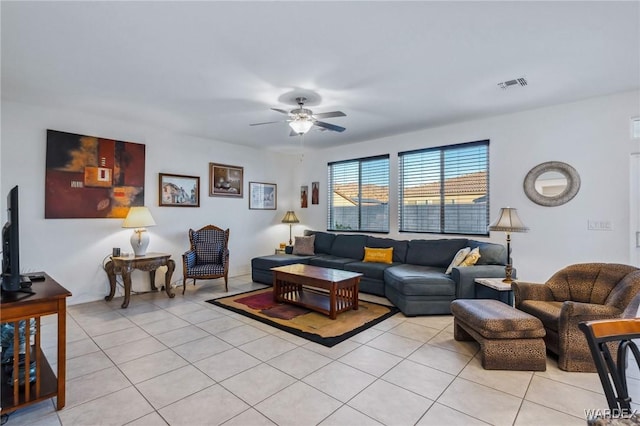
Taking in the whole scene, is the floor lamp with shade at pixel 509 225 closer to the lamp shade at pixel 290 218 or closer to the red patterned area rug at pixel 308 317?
the red patterned area rug at pixel 308 317

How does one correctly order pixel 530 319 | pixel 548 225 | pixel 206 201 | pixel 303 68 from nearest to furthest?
pixel 530 319, pixel 303 68, pixel 548 225, pixel 206 201

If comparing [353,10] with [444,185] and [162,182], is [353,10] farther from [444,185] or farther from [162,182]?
[162,182]

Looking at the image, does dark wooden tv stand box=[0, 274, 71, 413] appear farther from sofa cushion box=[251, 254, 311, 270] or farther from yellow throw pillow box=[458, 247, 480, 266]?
yellow throw pillow box=[458, 247, 480, 266]

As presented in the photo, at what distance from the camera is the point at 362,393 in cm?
222

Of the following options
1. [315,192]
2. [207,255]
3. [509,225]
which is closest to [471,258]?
[509,225]

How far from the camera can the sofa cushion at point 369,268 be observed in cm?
472

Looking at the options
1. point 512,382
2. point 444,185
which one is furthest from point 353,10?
point 444,185

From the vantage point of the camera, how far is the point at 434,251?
191 inches

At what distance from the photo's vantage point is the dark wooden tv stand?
1859mm

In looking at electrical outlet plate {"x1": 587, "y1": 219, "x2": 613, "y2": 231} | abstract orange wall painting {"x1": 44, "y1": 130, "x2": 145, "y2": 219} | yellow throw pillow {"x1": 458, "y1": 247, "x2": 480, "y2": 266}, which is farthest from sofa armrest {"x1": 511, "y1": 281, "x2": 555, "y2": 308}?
abstract orange wall painting {"x1": 44, "y1": 130, "x2": 145, "y2": 219}

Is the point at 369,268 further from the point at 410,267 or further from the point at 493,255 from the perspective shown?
the point at 493,255

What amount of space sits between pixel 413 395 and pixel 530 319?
1191 mm

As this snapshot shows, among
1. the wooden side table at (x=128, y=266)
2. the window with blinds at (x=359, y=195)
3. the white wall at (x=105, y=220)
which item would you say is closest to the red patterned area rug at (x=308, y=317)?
the wooden side table at (x=128, y=266)

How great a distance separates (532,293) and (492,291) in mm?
671
